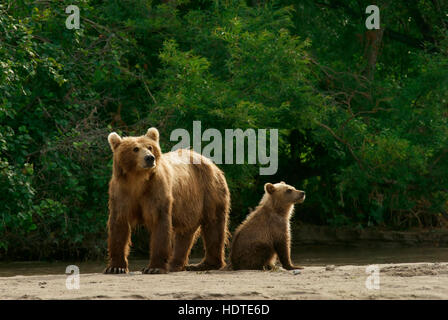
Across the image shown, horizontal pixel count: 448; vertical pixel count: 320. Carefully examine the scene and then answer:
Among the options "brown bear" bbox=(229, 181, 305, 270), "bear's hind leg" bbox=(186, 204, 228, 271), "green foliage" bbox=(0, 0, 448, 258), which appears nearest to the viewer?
"brown bear" bbox=(229, 181, 305, 270)

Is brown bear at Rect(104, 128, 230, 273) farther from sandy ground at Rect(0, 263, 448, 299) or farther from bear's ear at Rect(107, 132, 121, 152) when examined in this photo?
sandy ground at Rect(0, 263, 448, 299)

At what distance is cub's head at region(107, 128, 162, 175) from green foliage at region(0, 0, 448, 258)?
3.40 meters

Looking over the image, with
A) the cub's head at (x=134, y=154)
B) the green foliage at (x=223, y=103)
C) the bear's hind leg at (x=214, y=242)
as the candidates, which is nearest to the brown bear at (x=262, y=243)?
the bear's hind leg at (x=214, y=242)

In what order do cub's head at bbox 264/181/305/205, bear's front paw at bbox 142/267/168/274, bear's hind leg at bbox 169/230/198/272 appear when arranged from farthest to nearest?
bear's hind leg at bbox 169/230/198/272, cub's head at bbox 264/181/305/205, bear's front paw at bbox 142/267/168/274

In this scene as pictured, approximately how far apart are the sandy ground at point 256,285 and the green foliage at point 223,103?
15.9 feet

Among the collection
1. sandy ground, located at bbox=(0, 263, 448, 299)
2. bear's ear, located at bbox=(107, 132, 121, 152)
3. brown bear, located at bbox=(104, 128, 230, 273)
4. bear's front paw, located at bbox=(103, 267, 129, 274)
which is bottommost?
bear's front paw, located at bbox=(103, 267, 129, 274)

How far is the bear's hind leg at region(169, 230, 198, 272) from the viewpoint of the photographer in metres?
9.89

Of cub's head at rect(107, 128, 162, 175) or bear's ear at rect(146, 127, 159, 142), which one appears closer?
cub's head at rect(107, 128, 162, 175)

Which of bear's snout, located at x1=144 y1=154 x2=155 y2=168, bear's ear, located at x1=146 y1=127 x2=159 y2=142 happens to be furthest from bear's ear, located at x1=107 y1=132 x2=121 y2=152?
bear's snout, located at x1=144 y1=154 x2=155 y2=168

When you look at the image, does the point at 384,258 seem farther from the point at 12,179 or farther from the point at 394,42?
the point at 394,42

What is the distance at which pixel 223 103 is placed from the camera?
1498cm

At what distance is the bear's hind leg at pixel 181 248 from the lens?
389 inches

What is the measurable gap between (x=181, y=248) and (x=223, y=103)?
546 centimetres

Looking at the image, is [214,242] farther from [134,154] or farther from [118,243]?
[134,154]
